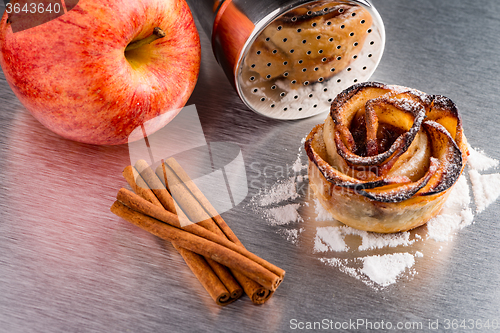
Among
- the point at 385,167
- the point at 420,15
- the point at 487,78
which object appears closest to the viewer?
the point at 385,167

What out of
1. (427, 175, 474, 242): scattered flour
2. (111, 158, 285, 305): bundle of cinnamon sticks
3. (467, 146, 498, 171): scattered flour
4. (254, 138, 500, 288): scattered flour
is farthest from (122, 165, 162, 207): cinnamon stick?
(467, 146, 498, 171): scattered flour

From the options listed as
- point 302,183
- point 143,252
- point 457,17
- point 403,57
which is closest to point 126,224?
point 143,252

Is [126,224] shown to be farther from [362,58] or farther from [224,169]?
[362,58]

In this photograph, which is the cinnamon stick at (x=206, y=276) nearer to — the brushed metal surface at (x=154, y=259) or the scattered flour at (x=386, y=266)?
the brushed metal surface at (x=154, y=259)

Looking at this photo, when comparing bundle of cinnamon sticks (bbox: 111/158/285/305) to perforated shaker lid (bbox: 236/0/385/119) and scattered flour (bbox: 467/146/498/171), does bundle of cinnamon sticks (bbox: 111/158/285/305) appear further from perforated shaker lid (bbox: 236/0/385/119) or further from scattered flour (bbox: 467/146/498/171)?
scattered flour (bbox: 467/146/498/171)

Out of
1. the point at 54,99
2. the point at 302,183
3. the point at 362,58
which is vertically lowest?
the point at 302,183

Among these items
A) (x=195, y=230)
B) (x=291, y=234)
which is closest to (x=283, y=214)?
(x=291, y=234)

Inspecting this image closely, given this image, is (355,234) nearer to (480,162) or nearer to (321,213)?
(321,213)
